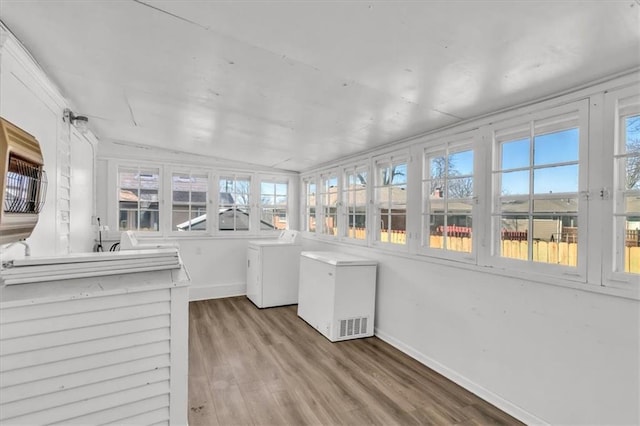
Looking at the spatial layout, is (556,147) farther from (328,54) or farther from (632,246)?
(328,54)

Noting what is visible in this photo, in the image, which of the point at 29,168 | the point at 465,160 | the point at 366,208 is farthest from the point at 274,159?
the point at 29,168

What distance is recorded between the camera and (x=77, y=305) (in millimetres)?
1425

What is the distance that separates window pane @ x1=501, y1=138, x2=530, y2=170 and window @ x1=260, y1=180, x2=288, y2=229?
3.79 meters

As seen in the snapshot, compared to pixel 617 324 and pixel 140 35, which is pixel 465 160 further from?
pixel 140 35

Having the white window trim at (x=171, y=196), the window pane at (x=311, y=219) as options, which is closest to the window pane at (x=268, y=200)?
the window pane at (x=311, y=219)

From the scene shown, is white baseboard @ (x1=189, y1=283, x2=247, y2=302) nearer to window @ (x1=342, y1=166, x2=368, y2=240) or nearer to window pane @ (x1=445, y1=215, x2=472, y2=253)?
window @ (x1=342, y1=166, x2=368, y2=240)

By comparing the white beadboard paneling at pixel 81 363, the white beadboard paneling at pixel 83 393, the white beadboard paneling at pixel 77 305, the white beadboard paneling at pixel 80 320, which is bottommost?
the white beadboard paneling at pixel 83 393

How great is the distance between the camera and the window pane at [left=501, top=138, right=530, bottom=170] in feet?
7.19

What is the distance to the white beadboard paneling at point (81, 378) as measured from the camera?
131 cm

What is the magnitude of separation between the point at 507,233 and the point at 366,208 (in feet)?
5.52

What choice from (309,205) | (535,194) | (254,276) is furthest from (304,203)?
(535,194)

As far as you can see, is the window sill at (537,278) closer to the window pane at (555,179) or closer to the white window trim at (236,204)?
the window pane at (555,179)

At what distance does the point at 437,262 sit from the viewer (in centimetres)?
277

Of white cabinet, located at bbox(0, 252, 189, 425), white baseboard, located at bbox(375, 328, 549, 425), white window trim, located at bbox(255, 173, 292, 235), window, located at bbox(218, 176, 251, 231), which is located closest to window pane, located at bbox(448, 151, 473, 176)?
white baseboard, located at bbox(375, 328, 549, 425)
